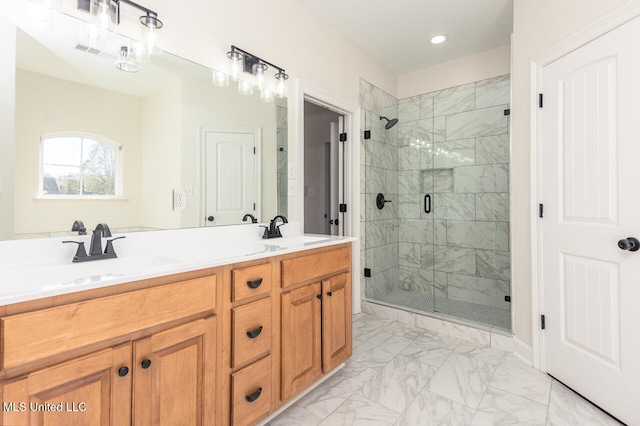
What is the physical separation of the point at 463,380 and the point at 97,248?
2.16m

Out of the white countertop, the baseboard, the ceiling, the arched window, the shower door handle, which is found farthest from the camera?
the shower door handle

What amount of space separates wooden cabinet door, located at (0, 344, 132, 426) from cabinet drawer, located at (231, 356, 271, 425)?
427 millimetres

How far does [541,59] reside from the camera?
82.1 inches

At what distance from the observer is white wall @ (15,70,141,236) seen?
126 centimetres

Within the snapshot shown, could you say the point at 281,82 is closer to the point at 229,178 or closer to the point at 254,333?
the point at 229,178

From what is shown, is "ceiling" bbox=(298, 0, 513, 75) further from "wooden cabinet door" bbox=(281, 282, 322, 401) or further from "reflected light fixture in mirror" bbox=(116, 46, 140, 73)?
"wooden cabinet door" bbox=(281, 282, 322, 401)

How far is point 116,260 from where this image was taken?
137cm

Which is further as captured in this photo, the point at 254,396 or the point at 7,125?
the point at 254,396

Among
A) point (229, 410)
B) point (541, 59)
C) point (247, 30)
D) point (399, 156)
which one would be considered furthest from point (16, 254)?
point (399, 156)

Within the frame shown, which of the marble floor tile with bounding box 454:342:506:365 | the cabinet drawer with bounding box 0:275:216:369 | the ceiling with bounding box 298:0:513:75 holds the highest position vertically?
the ceiling with bounding box 298:0:513:75

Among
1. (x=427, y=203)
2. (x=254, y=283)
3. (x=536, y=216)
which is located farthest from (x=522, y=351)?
(x=254, y=283)

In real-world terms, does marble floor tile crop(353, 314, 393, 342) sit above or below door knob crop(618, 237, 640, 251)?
below

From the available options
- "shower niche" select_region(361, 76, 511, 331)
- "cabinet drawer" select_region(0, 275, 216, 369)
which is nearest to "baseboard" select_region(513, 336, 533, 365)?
"shower niche" select_region(361, 76, 511, 331)

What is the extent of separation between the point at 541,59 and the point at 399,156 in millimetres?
1852
